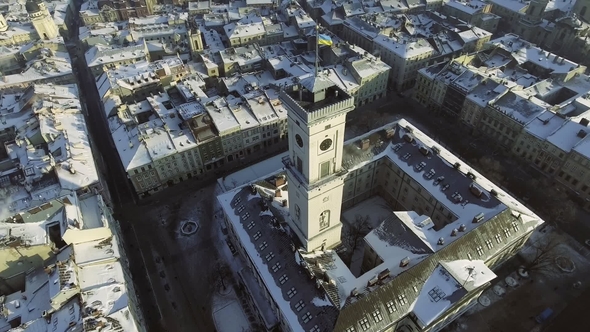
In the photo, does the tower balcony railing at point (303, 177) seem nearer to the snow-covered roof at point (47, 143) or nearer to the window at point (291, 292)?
the window at point (291, 292)

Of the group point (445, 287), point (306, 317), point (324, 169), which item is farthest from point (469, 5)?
point (306, 317)

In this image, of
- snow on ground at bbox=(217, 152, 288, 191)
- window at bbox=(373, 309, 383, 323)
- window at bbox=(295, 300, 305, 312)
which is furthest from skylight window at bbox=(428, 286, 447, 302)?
snow on ground at bbox=(217, 152, 288, 191)

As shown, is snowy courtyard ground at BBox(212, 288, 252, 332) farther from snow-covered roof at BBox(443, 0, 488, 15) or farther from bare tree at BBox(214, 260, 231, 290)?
snow-covered roof at BBox(443, 0, 488, 15)

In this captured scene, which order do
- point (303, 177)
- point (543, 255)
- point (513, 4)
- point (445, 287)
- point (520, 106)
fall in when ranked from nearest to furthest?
point (303, 177) → point (445, 287) → point (543, 255) → point (520, 106) → point (513, 4)

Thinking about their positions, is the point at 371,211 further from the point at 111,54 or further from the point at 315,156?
the point at 111,54

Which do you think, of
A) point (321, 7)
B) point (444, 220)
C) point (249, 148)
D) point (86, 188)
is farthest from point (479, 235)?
point (321, 7)

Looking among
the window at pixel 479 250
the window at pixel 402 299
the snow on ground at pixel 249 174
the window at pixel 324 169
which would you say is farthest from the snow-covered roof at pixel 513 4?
the window at pixel 402 299
